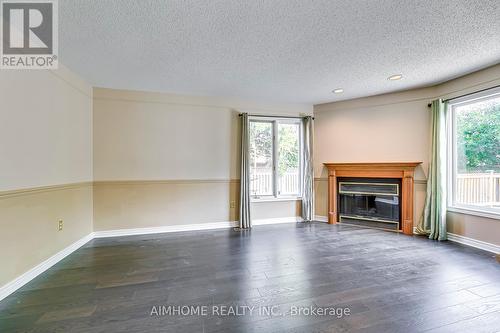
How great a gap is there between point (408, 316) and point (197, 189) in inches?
144

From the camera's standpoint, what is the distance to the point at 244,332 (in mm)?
1750

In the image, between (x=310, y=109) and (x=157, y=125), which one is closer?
(x=157, y=125)

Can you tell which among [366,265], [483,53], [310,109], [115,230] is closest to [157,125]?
[115,230]

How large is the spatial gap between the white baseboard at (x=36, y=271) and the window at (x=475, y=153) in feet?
19.3

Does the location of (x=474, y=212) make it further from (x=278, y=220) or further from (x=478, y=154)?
(x=278, y=220)

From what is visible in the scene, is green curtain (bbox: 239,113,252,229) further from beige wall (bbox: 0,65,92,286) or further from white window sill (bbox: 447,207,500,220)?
white window sill (bbox: 447,207,500,220)

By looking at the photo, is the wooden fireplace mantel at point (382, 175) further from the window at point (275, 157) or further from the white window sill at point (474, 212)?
the window at point (275, 157)

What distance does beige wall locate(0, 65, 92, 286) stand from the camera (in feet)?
7.49

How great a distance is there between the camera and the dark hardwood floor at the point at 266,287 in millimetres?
1854

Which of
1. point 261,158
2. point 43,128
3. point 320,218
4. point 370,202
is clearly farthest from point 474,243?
point 43,128

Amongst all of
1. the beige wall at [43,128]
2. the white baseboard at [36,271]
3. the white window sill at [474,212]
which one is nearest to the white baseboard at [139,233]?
the white baseboard at [36,271]

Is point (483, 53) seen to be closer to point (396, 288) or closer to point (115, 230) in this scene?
point (396, 288)

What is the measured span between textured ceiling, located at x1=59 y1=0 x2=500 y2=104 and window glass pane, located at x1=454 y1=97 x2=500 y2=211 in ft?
2.20

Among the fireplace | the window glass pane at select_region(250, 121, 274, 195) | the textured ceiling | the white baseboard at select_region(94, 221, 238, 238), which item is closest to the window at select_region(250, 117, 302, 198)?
the window glass pane at select_region(250, 121, 274, 195)
